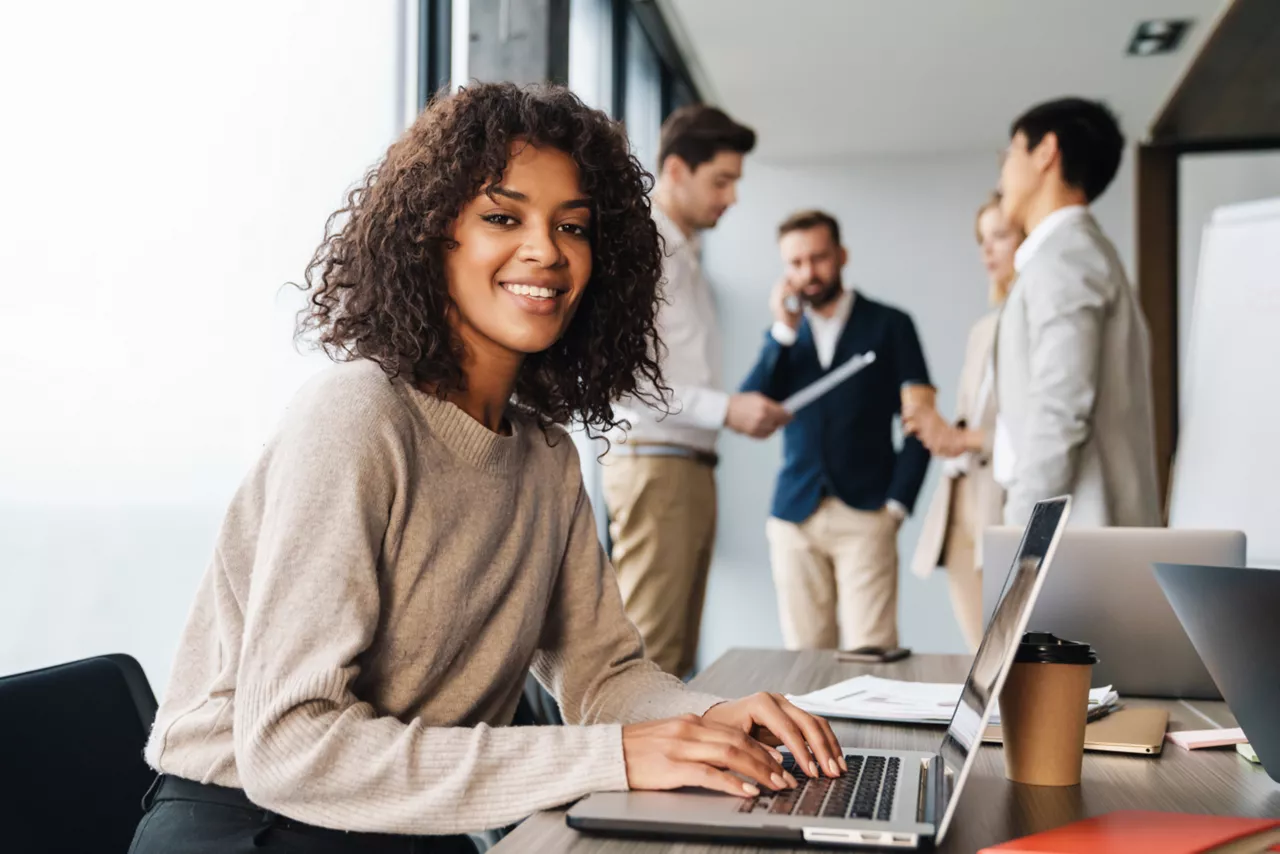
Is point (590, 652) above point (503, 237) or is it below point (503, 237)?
below

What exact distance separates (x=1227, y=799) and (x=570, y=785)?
0.55 m

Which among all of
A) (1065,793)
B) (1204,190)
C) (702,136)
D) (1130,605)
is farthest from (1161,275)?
(1065,793)

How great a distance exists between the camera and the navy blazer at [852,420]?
147 inches

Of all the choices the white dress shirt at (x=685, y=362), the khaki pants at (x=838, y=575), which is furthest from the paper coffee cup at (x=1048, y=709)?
the khaki pants at (x=838, y=575)

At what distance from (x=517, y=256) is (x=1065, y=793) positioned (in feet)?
2.52

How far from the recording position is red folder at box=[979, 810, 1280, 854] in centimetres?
81

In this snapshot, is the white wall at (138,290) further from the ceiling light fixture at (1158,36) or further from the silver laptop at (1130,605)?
the ceiling light fixture at (1158,36)

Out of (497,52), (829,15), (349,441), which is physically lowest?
(349,441)

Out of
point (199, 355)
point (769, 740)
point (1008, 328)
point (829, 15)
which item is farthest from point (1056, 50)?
point (769, 740)

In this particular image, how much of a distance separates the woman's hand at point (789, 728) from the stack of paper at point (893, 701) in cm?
25

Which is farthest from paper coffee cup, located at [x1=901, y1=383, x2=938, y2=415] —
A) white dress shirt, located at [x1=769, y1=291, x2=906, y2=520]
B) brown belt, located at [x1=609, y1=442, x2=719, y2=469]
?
brown belt, located at [x1=609, y1=442, x2=719, y2=469]

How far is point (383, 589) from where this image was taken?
1.17 m

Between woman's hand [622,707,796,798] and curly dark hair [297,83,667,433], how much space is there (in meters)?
0.48

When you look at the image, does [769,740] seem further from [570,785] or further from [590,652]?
[590,652]
